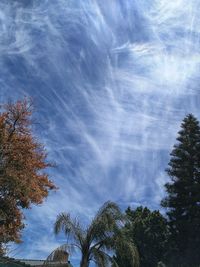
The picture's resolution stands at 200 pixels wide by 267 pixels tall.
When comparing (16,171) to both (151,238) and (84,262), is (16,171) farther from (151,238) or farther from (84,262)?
(151,238)

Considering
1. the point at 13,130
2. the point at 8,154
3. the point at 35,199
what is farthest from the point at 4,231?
the point at 13,130

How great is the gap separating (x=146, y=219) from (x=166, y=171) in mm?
6113

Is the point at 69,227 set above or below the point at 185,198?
below

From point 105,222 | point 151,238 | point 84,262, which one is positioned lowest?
point 84,262

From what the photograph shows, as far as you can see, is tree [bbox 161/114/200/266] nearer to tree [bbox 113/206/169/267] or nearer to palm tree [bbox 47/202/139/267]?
tree [bbox 113/206/169/267]

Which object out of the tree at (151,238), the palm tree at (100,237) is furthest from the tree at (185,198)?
the palm tree at (100,237)

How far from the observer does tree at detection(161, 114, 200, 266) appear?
3297cm

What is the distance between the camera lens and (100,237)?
17125 mm

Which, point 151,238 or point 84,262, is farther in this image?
point 151,238

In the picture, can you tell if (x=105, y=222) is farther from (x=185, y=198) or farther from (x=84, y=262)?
(x=185, y=198)

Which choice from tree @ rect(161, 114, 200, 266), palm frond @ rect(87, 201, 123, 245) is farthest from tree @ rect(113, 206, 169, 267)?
palm frond @ rect(87, 201, 123, 245)

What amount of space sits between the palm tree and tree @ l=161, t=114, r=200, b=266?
681 inches

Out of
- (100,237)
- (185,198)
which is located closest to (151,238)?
(185,198)

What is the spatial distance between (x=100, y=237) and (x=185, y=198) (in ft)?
65.4
